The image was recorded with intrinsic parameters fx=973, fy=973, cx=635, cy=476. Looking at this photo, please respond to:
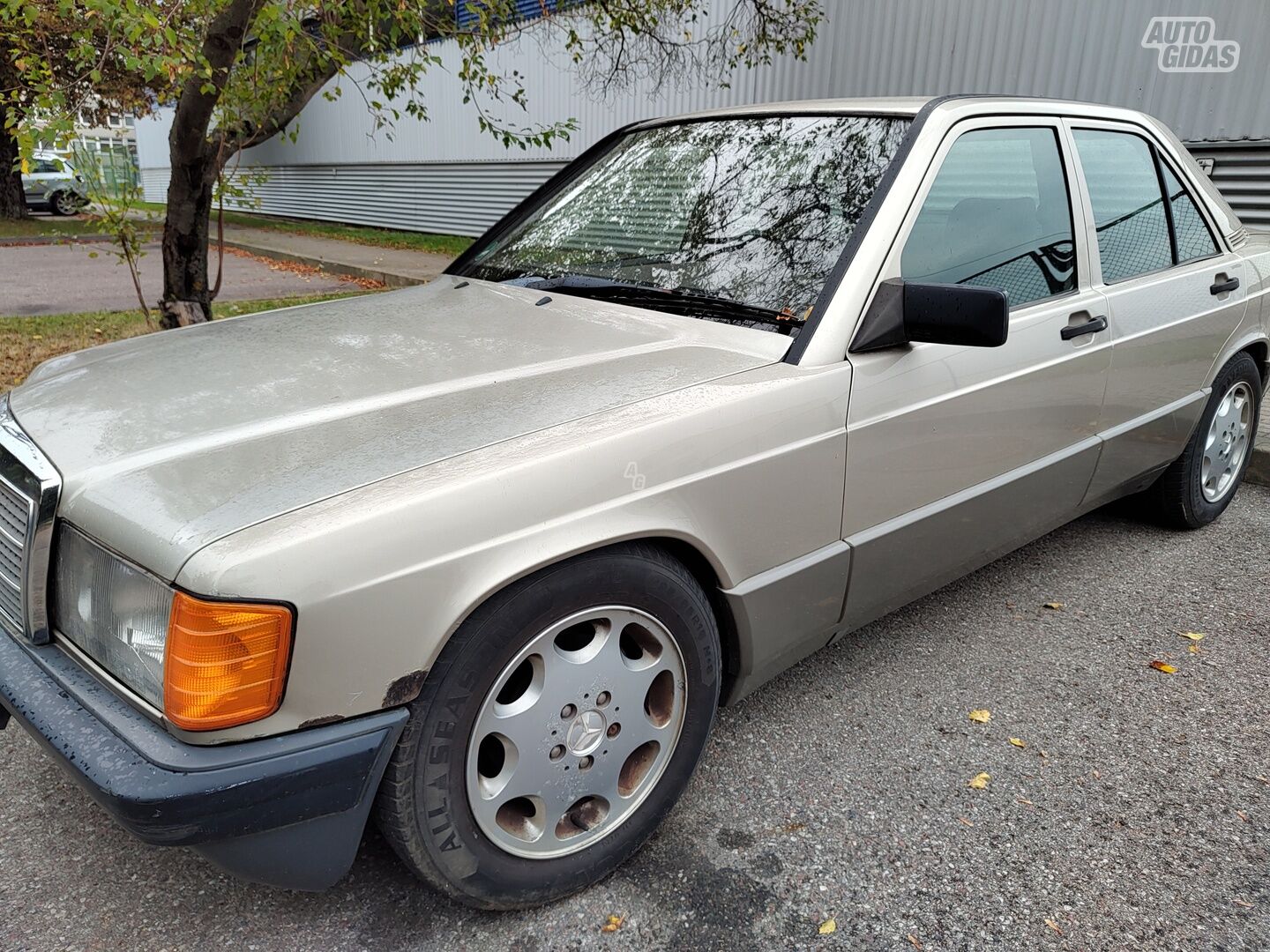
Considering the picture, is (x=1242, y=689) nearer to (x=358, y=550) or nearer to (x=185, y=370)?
(x=358, y=550)

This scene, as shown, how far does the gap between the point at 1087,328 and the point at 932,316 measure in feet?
3.53

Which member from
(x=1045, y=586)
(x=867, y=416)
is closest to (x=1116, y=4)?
(x=1045, y=586)

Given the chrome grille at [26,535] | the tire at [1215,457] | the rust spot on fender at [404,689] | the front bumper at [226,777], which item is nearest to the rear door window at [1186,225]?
the tire at [1215,457]

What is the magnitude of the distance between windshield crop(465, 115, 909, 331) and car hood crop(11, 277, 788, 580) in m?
0.14

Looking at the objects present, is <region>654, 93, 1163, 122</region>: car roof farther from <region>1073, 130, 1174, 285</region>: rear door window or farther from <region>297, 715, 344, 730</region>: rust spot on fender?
<region>297, 715, 344, 730</region>: rust spot on fender

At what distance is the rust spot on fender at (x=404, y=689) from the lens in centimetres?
173

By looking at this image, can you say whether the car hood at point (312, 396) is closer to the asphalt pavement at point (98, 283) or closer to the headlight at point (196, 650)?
the headlight at point (196, 650)

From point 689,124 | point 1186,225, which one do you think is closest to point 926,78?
point 1186,225

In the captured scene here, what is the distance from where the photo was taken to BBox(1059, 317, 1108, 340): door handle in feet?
9.93

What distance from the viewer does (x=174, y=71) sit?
385cm

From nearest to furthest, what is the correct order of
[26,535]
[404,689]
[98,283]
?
[404,689], [26,535], [98,283]

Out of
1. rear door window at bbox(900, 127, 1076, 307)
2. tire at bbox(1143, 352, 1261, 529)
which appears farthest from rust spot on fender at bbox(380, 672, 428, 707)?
tire at bbox(1143, 352, 1261, 529)

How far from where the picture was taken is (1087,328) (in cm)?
309

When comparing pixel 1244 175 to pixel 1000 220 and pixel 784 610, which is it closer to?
pixel 1000 220
